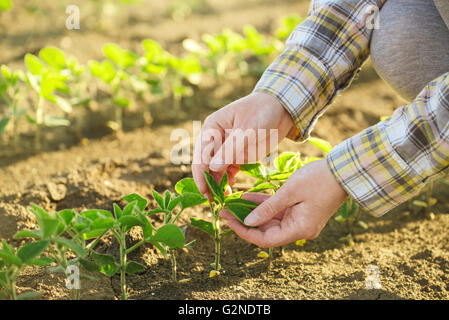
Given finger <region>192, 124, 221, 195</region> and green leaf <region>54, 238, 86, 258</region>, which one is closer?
green leaf <region>54, 238, 86, 258</region>

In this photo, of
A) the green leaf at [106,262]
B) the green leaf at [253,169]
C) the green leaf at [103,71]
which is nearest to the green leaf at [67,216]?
the green leaf at [106,262]

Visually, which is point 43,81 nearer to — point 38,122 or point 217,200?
point 38,122

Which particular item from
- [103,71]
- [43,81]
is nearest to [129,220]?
[43,81]

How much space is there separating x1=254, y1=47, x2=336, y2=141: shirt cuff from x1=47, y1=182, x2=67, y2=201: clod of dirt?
0.81m

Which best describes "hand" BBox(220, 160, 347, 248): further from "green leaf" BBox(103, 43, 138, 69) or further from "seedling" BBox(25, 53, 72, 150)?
"green leaf" BBox(103, 43, 138, 69)

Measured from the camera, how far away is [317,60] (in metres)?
1.57

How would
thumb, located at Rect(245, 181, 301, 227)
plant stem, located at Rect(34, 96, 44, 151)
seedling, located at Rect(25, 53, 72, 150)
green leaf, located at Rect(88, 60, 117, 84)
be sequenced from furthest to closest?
green leaf, located at Rect(88, 60, 117, 84) → plant stem, located at Rect(34, 96, 44, 151) → seedling, located at Rect(25, 53, 72, 150) → thumb, located at Rect(245, 181, 301, 227)

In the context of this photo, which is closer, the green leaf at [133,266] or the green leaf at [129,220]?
the green leaf at [129,220]

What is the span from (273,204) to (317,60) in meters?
0.54

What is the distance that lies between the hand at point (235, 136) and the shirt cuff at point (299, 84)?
0.03m

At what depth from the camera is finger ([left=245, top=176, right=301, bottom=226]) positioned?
128cm

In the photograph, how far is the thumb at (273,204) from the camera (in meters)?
1.28

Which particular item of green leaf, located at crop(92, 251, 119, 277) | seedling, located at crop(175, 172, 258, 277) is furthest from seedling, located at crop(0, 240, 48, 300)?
seedling, located at crop(175, 172, 258, 277)

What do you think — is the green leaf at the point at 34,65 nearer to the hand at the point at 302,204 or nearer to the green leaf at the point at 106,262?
the green leaf at the point at 106,262
